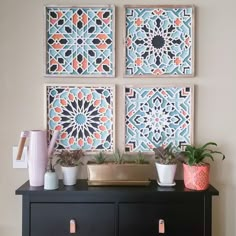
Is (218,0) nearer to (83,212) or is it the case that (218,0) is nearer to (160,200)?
(160,200)

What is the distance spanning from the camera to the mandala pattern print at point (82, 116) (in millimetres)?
1660

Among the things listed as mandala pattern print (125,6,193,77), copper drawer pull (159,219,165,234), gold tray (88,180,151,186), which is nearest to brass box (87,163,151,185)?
gold tray (88,180,151,186)

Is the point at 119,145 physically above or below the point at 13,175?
above

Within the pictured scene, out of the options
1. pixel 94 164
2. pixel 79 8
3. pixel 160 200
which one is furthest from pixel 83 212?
pixel 79 8

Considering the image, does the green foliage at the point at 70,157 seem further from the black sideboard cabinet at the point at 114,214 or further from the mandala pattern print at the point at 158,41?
the mandala pattern print at the point at 158,41

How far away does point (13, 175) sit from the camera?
5.53ft

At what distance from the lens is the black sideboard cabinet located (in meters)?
1.45

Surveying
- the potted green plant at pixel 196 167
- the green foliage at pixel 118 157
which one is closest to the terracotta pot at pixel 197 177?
the potted green plant at pixel 196 167

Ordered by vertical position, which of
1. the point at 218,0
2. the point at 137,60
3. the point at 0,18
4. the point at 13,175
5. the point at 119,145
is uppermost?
the point at 218,0

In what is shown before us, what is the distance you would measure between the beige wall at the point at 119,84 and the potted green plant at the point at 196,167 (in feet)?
0.39

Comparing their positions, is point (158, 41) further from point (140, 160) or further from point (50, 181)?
point (50, 181)

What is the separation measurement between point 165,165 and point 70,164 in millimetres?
522

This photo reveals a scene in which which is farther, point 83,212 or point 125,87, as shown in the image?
point 125,87

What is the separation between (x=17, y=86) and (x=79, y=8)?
590 mm
